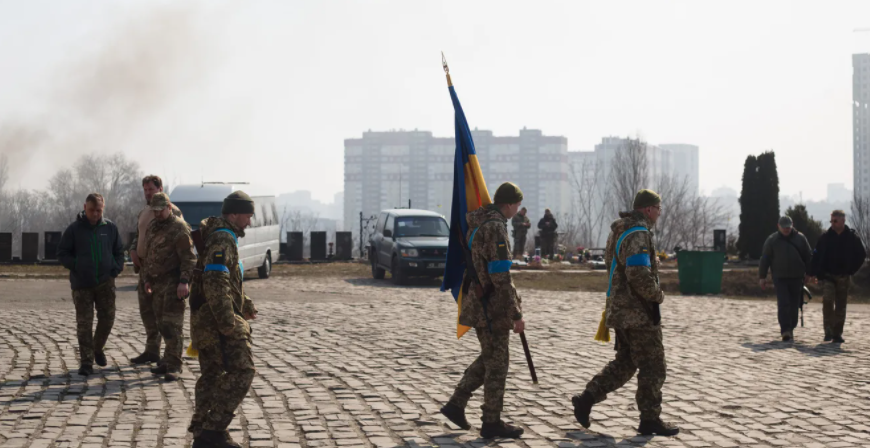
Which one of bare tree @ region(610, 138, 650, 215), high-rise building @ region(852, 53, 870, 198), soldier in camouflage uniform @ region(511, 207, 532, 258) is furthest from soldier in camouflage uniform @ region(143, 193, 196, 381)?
high-rise building @ region(852, 53, 870, 198)

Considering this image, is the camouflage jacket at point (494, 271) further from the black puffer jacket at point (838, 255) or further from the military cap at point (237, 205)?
the black puffer jacket at point (838, 255)

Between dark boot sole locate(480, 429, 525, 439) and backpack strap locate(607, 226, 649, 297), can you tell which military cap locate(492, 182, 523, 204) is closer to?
backpack strap locate(607, 226, 649, 297)

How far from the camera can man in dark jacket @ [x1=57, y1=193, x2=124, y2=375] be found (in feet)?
29.4

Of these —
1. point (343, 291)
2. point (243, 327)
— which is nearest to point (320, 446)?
point (243, 327)

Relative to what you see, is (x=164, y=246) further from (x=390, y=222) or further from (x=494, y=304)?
(x=390, y=222)

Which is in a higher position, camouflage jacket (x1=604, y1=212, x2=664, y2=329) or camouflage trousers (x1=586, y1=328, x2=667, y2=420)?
camouflage jacket (x1=604, y1=212, x2=664, y2=329)

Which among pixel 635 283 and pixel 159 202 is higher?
pixel 159 202

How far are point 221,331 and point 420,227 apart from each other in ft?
57.4

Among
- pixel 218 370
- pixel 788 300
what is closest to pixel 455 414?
pixel 218 370

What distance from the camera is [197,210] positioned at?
21.6 m

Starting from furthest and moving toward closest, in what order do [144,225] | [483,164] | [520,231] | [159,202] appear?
[483,164] < [520,231] < [144,225] < [159,202]

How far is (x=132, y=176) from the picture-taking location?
265ft

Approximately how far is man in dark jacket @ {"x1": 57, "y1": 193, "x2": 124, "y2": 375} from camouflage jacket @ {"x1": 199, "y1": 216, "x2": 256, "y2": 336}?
3.44 meters

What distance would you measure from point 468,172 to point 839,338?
759cm
